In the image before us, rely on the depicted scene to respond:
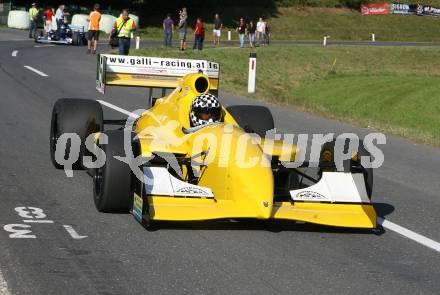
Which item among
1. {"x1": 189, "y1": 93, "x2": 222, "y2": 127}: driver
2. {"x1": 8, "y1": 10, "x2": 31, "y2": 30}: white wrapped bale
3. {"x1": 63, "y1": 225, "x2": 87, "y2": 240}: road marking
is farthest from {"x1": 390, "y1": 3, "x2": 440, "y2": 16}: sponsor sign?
{"x1": 63, "y1": 225, "x2": 87, "y2": 240}: road marking

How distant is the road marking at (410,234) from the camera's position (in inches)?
335

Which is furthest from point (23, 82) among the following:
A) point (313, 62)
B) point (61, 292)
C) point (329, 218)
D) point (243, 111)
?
point (313, 62)

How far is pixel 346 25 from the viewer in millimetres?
85375

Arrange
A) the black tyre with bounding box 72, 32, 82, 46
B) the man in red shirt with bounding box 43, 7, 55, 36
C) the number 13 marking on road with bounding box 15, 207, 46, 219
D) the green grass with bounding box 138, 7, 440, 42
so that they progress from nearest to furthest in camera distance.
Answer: the number 13 marking on road with bounding box 15, 207, 46, 219 < the man in red shirt with bounding box 43, 7, 55, 36 < the black tyre with bounding box 72, 32, 82, 46 < the green grass with bounding box 138, 7, 440, 42

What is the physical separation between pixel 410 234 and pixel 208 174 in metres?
1.91

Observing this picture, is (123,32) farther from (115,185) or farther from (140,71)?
(115,185)

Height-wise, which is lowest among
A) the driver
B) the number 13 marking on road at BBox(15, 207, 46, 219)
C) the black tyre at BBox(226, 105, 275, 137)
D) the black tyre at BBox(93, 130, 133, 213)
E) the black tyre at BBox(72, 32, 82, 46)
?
the black tyre at BBox(72, 32, 82, 46)

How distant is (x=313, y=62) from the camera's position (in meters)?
50.4

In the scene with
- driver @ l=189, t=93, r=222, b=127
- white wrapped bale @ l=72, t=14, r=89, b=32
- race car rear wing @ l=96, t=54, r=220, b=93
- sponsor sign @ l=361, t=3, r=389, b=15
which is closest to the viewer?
driver @ l=189, t=93, r=222, b=127

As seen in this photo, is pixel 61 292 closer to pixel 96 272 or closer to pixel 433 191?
pixel 96 272

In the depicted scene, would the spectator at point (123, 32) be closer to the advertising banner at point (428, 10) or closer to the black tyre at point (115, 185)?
the black tyre at point (115, 185)

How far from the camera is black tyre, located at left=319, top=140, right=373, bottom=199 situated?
31.5ft

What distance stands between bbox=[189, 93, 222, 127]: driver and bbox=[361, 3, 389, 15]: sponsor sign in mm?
83124

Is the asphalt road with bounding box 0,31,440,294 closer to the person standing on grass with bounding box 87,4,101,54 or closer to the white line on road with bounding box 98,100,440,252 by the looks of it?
the white line on road with bounding box 98,100,440,252
